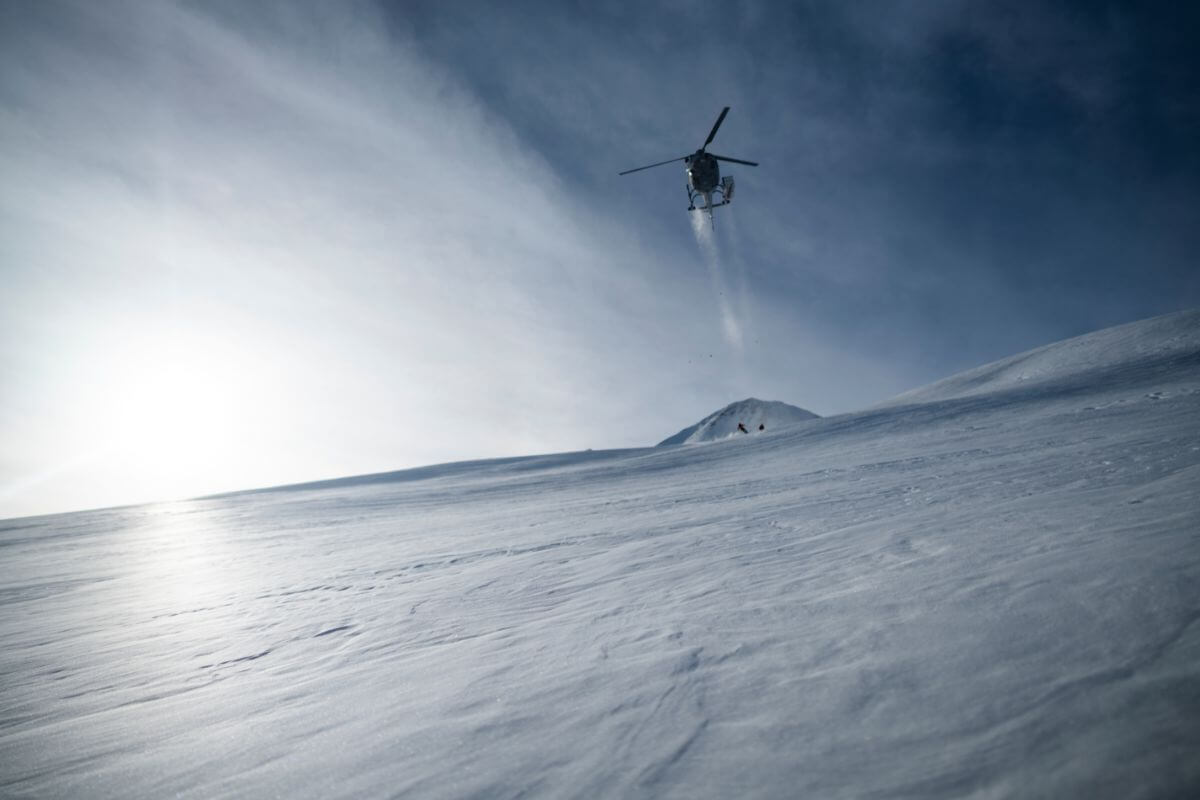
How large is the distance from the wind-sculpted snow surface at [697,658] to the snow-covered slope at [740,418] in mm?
159595

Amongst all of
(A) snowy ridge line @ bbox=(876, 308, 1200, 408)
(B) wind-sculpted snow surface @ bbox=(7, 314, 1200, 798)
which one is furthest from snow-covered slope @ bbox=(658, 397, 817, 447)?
(B) wind-sculpted snow surface @ bbox=(7, 314, 1200, 798)

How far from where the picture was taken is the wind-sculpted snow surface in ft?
5.02

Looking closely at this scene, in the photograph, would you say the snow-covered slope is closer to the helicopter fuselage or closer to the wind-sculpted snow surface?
the helicopter fuselage

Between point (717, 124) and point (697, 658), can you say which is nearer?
point (697, 658)

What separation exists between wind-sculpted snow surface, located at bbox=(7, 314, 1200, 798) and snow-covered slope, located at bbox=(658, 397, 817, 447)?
15959 centimetres

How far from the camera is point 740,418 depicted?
183125 mm

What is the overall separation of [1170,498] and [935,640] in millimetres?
3025

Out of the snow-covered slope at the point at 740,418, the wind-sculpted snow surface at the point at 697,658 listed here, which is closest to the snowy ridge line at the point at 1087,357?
the wind-sculpted snow surface at the point at 697,658

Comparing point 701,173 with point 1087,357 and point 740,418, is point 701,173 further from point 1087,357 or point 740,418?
point 740,418

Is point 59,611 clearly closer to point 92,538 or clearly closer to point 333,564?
point 333,564

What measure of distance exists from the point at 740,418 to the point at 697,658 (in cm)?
18842

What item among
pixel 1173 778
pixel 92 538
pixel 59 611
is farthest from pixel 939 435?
pixel 92 538

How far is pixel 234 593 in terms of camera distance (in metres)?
5.83

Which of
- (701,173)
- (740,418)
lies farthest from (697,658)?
(740,418)
